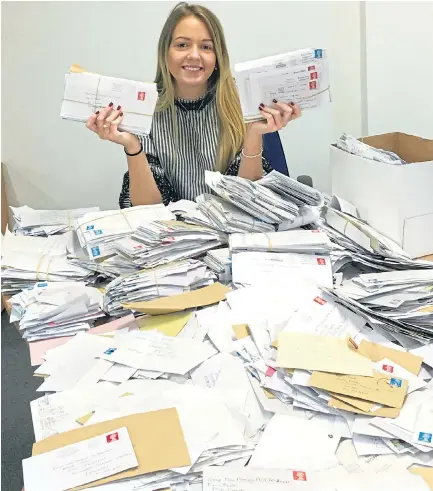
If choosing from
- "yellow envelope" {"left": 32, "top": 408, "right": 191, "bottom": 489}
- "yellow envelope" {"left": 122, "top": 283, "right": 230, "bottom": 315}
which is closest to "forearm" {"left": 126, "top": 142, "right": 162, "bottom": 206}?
"yellow envelope" {"left": 122, "top": 283, "right": 230, "bottom": 315}

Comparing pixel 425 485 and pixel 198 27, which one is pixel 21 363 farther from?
pixel 425 485

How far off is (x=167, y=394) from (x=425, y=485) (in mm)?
403

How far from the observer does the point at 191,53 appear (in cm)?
171

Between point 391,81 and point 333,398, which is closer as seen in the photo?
point 333,398

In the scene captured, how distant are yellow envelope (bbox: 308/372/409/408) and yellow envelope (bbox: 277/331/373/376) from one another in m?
0.01

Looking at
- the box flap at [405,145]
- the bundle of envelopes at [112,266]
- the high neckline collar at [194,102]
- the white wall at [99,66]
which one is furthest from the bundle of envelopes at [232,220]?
the white wall at [99,66]

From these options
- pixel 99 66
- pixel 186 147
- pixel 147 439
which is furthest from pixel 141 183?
pixel 99 66

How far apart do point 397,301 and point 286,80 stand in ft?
1.95

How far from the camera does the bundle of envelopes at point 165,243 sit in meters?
1.25

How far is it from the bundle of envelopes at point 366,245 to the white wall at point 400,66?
4.18ft

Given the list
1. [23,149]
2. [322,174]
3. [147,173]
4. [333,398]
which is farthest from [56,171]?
[333,398]

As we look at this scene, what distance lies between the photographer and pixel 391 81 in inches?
97.6

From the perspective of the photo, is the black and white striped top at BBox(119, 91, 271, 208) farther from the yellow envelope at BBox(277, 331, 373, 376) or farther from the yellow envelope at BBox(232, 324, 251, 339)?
the yellow envelope at BBox(277, 331, 373, 376)

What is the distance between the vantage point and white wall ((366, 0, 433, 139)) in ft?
7.54
